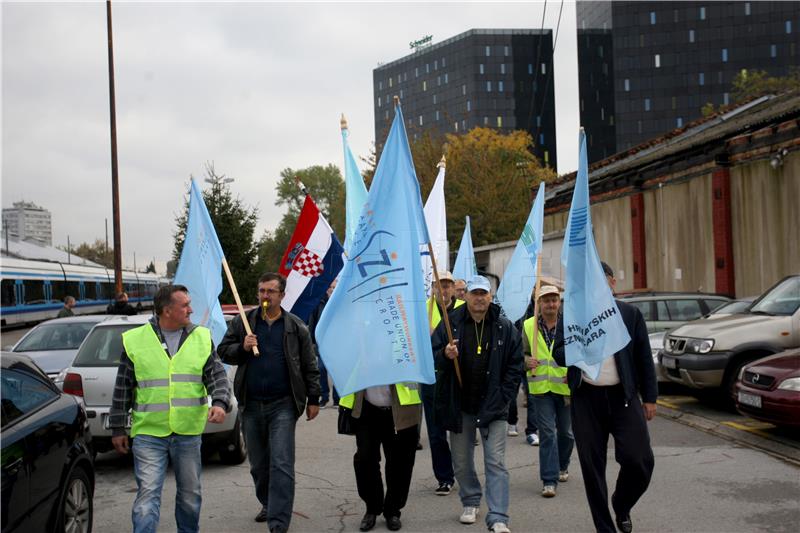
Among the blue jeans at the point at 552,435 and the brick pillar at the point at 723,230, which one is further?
the brick pillar at the point at 723,230

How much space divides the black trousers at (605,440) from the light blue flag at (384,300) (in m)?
1.18

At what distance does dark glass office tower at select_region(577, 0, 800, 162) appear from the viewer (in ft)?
335

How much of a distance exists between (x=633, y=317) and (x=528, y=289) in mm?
4358

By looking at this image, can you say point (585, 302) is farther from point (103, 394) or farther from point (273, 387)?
point (103, 394)

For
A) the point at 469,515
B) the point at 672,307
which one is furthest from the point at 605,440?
the point at 672,307

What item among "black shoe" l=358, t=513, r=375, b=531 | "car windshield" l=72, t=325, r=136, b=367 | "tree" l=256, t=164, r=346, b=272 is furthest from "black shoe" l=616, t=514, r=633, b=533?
"tree" l=256, t=164, r=346, b=272

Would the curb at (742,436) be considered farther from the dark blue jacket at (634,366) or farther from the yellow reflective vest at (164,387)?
the yellow reflective vest at (164,387)

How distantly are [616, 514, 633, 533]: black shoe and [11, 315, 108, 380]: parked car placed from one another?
882 centimetres

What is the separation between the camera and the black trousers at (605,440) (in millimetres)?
5934

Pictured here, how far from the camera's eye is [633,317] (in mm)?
6191

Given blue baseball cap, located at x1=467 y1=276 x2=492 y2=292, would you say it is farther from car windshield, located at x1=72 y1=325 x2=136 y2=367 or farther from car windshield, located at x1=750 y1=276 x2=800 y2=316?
car windshield, located at x1=750 y1=276 x2=800 y2=316

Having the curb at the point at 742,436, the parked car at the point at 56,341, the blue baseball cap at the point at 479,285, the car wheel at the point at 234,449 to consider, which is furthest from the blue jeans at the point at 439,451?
the parked car at the point at 56,341

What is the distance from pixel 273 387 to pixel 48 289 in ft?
121

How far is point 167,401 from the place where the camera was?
18.5ft
